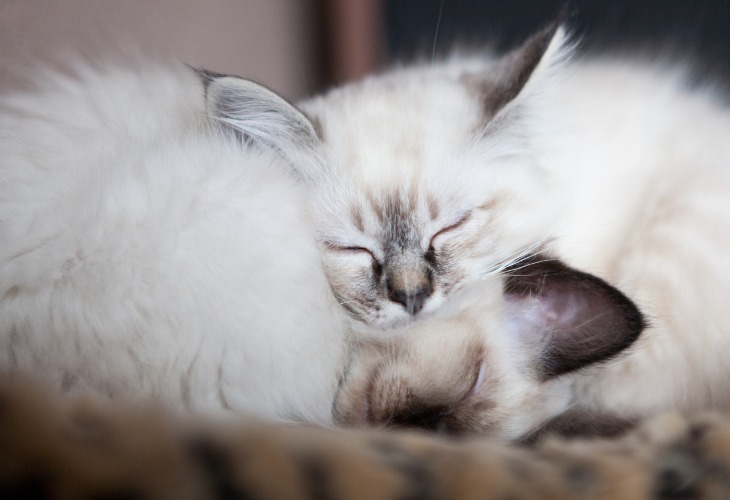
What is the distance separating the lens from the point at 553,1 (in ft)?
6.20

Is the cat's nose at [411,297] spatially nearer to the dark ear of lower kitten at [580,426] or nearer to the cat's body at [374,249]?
the cat's body at [374,249]

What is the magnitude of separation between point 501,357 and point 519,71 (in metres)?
0.51

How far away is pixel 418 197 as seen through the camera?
106 centimetres

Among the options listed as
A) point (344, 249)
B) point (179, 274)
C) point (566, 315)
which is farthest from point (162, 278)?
point (566, 315)

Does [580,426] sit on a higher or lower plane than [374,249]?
lower

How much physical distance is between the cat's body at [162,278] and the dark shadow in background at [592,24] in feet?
3.01

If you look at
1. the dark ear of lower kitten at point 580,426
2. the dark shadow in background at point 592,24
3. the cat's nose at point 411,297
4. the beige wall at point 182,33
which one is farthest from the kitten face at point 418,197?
the beige wall at point 182,33

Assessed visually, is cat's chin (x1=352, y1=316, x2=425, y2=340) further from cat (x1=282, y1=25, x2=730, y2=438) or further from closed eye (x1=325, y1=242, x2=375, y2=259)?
closed eye (x1=325, y1=242, x2=375, y2=259)

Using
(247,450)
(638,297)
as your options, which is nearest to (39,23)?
(247,450)

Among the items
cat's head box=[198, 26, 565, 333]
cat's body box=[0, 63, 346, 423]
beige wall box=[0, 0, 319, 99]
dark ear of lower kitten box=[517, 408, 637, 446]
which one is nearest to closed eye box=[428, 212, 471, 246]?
cat's head box=[198, 26, 565, 333]

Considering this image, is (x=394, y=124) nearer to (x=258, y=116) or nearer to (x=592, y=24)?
(x=258, y=116)

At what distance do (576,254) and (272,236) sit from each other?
632 mm

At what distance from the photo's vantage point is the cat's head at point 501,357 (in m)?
0.89

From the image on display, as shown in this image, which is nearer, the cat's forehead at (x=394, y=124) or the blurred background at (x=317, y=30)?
the cat's forehead at (x=394, y=124)
